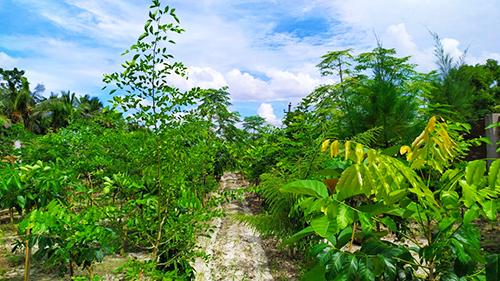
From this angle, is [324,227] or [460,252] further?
[324,227]

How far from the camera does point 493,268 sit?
90cm

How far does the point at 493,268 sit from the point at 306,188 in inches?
25.1

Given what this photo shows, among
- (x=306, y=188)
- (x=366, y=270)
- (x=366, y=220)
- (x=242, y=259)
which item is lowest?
(x=242, y=259)

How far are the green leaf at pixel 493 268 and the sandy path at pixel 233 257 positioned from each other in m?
2.09

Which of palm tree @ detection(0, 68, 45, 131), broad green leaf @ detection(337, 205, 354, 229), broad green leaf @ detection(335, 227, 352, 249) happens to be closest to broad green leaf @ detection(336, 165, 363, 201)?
broad green leaf @ detection(337, 205, 354, 229)

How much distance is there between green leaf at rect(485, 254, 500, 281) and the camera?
0.89 meters

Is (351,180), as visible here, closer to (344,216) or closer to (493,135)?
(344,216)

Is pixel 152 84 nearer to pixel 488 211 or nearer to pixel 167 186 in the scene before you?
pixel 167 186

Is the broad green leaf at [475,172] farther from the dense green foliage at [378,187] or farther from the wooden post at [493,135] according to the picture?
the wooden post at [493,135]

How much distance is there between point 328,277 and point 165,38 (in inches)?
65.9

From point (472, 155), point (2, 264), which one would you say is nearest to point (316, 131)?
point (2, 264)

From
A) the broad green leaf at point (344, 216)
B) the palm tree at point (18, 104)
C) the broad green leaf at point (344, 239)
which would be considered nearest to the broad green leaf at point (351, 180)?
the broad green leaf at point (344, 216)

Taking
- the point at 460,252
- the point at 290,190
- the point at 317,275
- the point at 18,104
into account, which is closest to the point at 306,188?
→ the point at 290,190

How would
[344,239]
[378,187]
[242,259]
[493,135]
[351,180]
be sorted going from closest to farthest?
1. [351,180]
2. [378,187]
3. [344,239]
4. [242,259]
5. [493,135]
